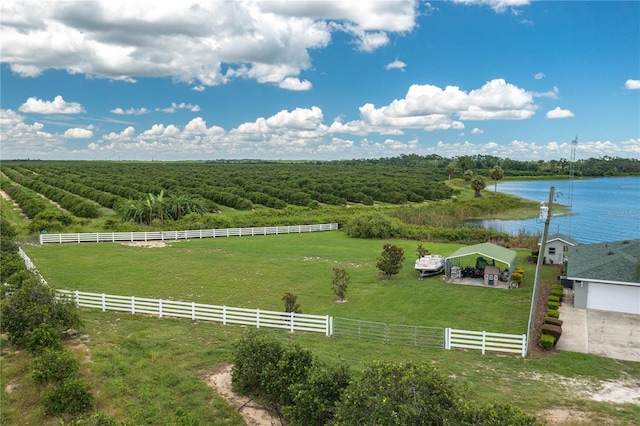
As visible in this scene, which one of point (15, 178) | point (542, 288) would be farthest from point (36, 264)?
point (15, 178)

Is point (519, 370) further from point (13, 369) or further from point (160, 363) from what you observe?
point (13, 369)

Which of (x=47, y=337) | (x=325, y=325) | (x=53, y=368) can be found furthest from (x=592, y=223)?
(x=53, y=368)

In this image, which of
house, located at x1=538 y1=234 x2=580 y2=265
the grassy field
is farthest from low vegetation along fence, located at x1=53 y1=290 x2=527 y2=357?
house, located at x1=538 y1=234 x2=580 y2=265

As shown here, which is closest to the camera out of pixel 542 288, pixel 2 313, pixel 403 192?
pixel 2 313

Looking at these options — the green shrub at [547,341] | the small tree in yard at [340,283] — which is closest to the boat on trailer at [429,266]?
the small tree in yard at [340,283]

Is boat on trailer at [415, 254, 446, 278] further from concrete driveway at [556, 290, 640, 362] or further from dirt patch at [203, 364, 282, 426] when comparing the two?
dirt patch at [203, 364, 282, 426]

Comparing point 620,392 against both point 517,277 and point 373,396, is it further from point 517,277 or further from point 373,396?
point 517,277
